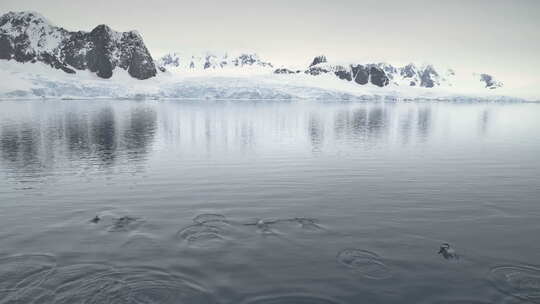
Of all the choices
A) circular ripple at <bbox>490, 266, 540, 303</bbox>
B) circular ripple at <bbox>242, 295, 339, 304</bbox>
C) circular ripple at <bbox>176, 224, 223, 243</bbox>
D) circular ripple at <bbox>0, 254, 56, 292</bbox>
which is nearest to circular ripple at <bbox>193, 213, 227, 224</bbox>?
circular ripple at <bbox>176, 224, 223, 243</bbox>

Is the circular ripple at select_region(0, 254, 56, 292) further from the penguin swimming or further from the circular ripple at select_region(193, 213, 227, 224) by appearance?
the penguin swimming

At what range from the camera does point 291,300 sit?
11.3 meters

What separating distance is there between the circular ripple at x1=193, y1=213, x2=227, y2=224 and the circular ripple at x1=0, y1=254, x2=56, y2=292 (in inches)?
247

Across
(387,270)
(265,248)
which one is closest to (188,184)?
(265,248)

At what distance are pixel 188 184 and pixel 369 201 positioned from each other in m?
11.8

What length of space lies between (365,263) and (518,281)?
4.85 m

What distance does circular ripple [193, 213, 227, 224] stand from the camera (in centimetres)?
1792

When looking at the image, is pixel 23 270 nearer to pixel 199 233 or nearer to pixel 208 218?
pixel 199 233

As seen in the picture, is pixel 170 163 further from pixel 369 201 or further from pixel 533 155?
pixel 533 155

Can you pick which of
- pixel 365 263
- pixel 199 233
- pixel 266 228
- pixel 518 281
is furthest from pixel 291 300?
pixel 518 281

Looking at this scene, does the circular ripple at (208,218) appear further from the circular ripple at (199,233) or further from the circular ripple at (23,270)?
the circular ripple at (23,270)

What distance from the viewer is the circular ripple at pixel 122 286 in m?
11.1

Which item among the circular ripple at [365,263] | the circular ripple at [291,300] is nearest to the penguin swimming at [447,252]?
the circular ripple at [365,263]

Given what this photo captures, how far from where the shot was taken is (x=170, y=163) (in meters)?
32.8
